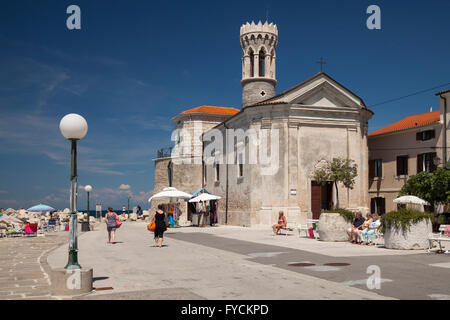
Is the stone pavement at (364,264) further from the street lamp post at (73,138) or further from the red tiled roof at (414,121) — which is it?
the red tiled roof at (414,121)

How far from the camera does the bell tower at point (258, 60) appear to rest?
37.0 metres

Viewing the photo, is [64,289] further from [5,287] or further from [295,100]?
[295,100]

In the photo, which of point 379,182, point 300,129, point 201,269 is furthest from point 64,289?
point 379,182

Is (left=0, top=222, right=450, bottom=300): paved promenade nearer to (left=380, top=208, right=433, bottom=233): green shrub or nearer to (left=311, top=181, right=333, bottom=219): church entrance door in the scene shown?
(left=380, top=208, right=433, bottom=233): green shrub

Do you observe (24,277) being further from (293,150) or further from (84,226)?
(293,150)

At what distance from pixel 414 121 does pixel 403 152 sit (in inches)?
134

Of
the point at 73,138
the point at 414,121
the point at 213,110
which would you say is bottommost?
the point at 73,138

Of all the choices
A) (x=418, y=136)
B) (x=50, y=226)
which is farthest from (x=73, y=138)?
(x=418, y=136)

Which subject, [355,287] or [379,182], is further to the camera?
[379,182]

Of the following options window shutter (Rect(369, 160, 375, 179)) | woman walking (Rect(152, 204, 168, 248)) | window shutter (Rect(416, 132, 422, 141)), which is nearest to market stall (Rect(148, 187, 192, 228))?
woman walking (Rect(152, 204, 168, 248))

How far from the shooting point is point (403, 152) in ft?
112

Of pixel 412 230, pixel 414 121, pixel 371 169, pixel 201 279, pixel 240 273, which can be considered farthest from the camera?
pixel 371 169

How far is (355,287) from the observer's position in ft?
27.4
